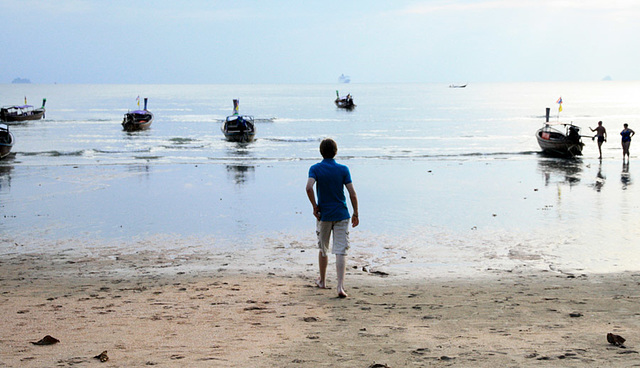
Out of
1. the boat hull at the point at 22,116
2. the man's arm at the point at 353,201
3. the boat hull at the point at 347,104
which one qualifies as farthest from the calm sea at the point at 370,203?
the boat hull at the point at 347,104

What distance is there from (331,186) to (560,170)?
2185 cm

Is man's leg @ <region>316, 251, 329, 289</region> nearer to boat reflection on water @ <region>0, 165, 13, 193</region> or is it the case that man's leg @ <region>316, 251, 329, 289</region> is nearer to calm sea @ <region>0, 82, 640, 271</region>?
calm sea @ <region>0, 82, 640, 271</region>

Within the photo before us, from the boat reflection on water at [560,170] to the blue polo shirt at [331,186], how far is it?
16400 millimetres

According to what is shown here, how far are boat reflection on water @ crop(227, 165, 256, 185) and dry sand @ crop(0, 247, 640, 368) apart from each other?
1446 cm

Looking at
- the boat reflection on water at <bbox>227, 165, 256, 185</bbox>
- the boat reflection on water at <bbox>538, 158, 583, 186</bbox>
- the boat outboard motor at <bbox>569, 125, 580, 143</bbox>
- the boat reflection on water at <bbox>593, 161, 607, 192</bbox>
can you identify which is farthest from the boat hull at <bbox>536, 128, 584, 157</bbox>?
the boat reflection on water at <bbox>227, 165, 256, 185</bbox>

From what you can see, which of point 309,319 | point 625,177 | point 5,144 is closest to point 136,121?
point 5,144

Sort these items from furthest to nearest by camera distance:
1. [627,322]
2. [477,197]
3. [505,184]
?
[505,184]
[477,197]
[627,322]

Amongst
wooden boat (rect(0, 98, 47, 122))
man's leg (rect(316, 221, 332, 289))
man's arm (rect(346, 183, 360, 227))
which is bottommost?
man's leg (rect(316, 221, 332, 289))

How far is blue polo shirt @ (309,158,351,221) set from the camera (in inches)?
292

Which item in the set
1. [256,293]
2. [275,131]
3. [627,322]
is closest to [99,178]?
[256,293]

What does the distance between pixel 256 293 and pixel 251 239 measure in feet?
16.6

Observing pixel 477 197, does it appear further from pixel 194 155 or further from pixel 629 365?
pixel 194 155

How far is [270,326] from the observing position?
6477mm

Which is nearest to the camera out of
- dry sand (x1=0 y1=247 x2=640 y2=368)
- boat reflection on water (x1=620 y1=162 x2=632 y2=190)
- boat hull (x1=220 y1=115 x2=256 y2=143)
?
dry sand (x1=0 y1=247 x2=640 y2=368)
